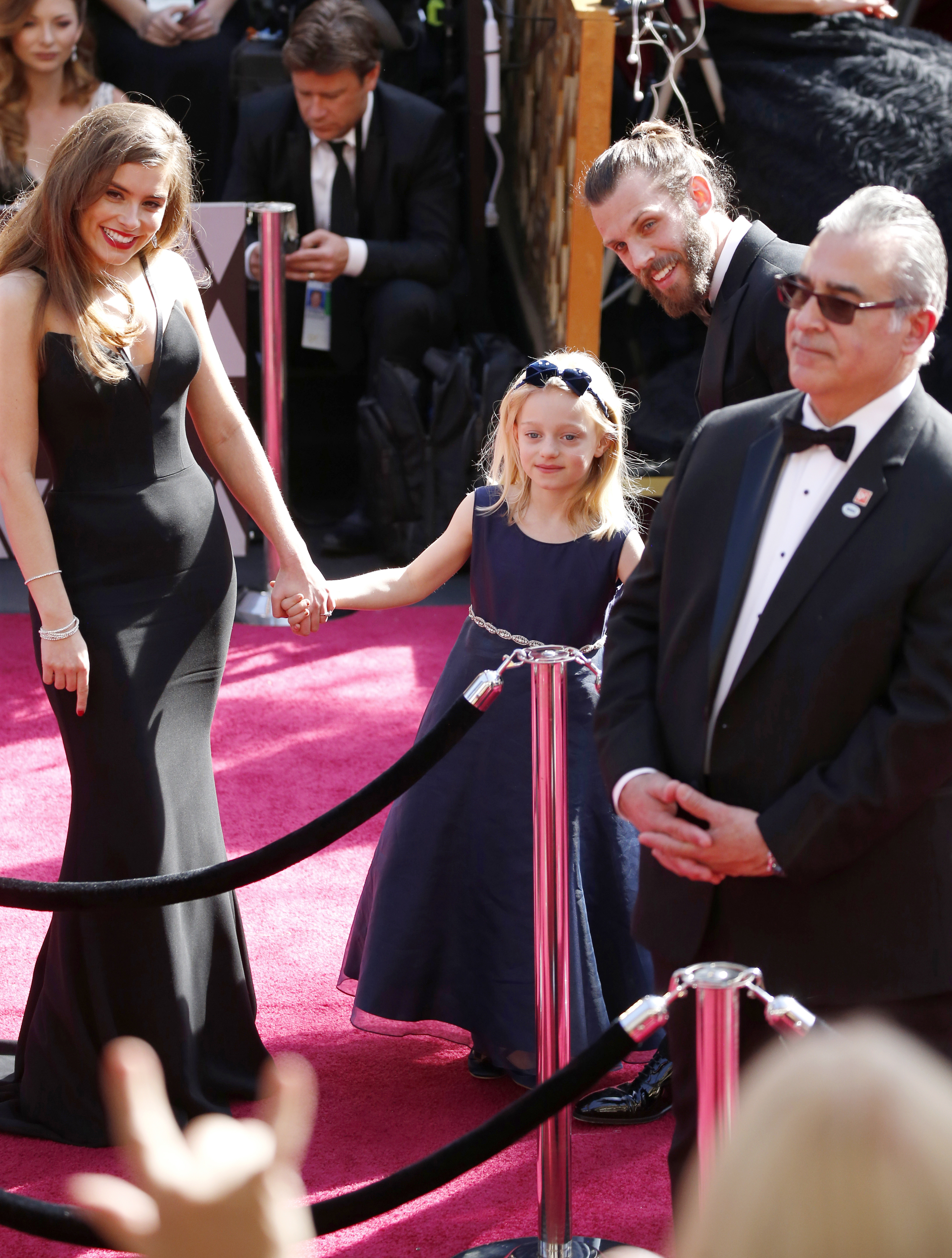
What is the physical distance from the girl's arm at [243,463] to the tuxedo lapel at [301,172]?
10.8 ft

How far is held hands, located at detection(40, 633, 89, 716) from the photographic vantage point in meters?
2.67

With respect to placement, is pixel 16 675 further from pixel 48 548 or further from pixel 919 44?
pixel 919 44

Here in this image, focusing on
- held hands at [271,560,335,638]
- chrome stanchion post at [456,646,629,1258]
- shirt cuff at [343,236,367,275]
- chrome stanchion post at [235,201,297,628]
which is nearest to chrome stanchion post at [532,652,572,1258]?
chrome stanchion post at [456,646,629,1258]

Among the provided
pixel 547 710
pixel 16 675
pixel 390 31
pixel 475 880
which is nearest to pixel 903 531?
pixel 547 710

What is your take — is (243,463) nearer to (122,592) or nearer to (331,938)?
(122,592)

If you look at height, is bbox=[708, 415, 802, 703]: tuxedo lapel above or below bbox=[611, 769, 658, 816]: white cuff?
above

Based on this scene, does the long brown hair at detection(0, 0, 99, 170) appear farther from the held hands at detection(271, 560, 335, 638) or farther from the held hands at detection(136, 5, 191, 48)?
the held hands at detection(271, 560, 335, 638)

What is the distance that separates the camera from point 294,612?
9.79 feet

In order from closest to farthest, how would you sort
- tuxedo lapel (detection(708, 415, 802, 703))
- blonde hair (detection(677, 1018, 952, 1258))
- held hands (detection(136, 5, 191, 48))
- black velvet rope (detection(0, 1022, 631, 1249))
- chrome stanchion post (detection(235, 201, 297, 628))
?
1. blonde hair (detection(677, 1018, 952, 1258))
2. black velvet rope (detection(0, 1022, 631, 1249))
3. tuxedo lapel (detection(708, 415, 802, 703))
4. chrome stanchion post (detection(235, 201, 297, 628))
5. held hands (detection(136, 5, 191, 48))

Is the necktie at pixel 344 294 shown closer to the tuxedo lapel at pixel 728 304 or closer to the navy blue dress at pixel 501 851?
the tuxedo lapel at pixel 728 304

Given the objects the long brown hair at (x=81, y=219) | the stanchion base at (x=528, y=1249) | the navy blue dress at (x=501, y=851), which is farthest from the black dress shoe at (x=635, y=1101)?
the long brown hair at (x=81, y=219)

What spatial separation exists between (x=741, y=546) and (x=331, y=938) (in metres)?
1.90

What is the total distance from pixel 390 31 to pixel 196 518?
467 centimetres

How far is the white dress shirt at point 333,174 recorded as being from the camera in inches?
239
